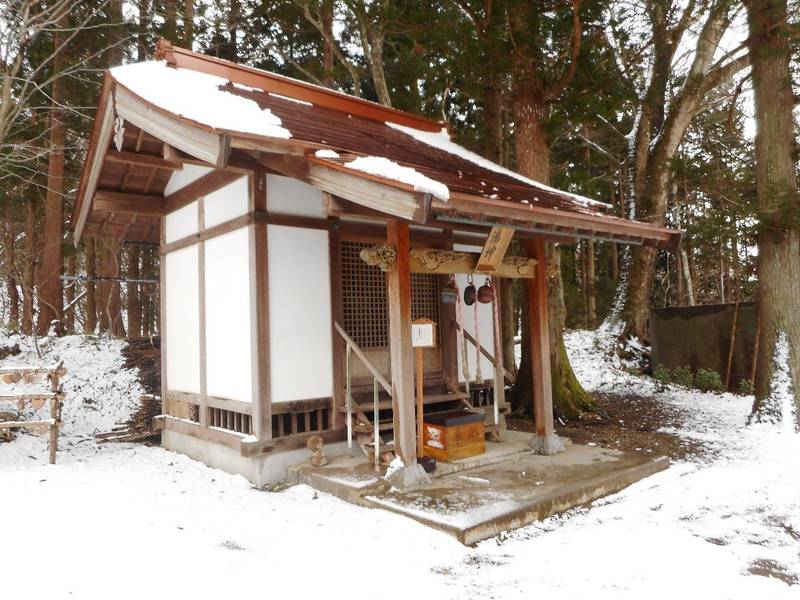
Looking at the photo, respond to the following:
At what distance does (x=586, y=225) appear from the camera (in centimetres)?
537

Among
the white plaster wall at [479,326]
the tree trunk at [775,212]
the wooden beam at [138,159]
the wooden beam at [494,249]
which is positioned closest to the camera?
the wooden beam at [494,249]

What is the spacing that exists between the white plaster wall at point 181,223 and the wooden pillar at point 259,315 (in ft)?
5.39

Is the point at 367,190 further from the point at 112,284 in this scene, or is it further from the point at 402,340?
the point at 112,284

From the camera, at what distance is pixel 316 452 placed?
5.52m

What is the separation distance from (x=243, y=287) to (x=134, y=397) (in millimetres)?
4877

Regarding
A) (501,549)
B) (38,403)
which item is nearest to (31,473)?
(38,403)

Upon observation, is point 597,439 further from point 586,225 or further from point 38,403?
point 38,403

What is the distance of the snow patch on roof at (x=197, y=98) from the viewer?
4566mm

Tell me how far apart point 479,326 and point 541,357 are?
4.50ft

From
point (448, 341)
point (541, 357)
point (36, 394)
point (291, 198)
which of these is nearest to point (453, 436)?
point (541, 357)

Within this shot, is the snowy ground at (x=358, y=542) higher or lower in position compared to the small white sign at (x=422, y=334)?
lower

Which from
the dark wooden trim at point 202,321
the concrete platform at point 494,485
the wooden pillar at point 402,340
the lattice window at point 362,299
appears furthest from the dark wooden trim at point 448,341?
the dark wooden trim at point 202,321

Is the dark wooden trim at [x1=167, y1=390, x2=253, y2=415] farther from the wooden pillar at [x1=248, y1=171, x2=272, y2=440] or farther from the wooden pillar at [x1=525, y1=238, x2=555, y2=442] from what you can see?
the wooden pillar at [x1=525, y1=238, x2=555, y2=442]

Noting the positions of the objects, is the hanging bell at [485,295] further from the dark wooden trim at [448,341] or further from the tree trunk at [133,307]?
the tree trunk at [133,307]
